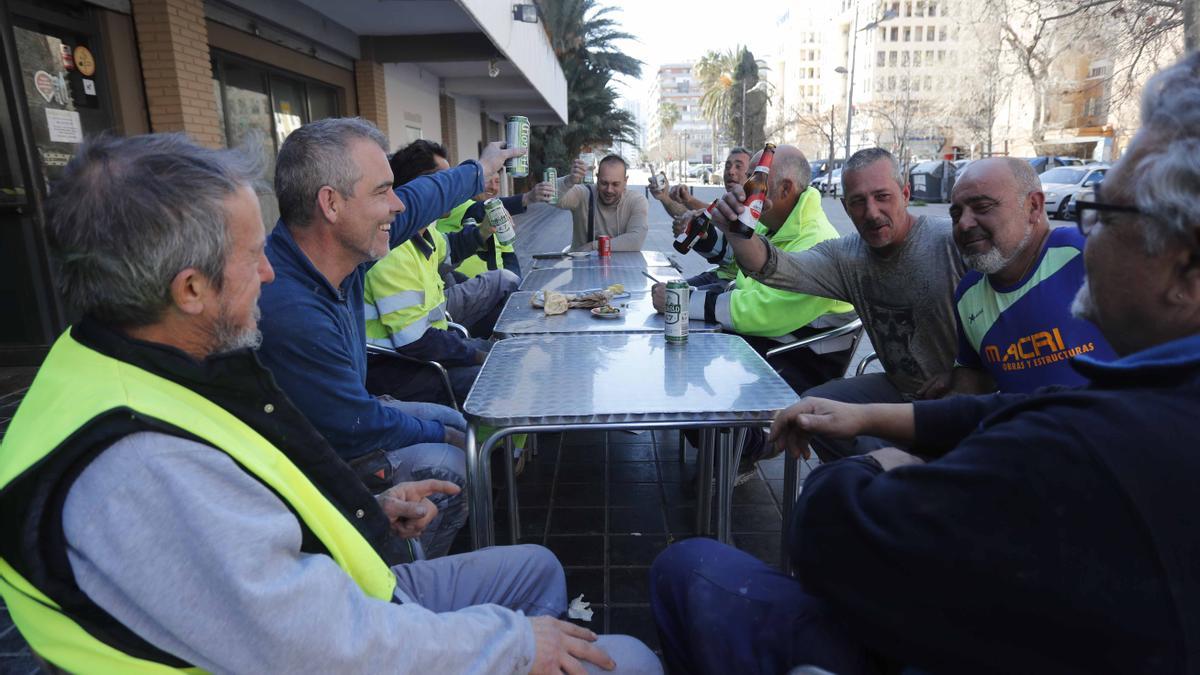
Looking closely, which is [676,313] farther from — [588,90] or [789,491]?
[588,90]

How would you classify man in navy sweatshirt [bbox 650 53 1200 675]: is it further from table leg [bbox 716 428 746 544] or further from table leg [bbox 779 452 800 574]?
table leg [bbox 716 428 746 544]

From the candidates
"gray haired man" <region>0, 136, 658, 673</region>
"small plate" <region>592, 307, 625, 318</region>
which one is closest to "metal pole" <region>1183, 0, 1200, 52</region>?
"small plate" <region>592, 307, 625, 318</region>

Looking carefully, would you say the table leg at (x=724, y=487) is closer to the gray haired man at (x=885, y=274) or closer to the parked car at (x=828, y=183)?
the gray haired man at (x=885, y=274)

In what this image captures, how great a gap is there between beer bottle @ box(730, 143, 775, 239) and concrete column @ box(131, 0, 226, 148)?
4.53 metres

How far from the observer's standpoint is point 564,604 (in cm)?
170

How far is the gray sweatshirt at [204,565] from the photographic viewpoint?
2.80ft

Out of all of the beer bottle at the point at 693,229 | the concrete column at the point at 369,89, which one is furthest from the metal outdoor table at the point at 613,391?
the concrete column at the point at 369,89

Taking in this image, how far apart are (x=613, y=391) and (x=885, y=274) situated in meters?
1.37

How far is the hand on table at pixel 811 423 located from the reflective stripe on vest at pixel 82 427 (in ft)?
3.76

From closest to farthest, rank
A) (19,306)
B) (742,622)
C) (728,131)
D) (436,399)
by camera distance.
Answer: (742,622) → (436,399) → (19,306) → (728,131)

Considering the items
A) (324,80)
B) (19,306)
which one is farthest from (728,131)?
(19,306)

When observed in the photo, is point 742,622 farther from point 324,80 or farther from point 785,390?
point 324,80

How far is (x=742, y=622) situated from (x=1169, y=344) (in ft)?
2.58

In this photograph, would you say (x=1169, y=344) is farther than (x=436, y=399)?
No
